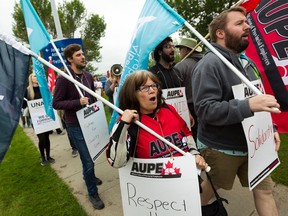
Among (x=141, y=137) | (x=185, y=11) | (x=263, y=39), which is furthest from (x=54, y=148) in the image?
(x=185, y=11)

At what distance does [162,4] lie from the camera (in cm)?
200

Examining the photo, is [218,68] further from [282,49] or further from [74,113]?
[74,113]

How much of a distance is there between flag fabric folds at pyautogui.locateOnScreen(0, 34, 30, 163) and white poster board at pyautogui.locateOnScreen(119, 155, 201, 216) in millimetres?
845

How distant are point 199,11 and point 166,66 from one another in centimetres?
1783

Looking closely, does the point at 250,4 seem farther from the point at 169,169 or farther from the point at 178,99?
the point at 169,169

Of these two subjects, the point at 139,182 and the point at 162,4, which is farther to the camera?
the point at 162,4

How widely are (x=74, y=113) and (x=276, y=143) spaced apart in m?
2.20

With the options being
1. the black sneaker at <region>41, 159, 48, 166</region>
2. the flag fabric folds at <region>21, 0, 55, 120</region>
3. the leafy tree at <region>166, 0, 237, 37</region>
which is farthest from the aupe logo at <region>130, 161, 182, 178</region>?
the leafy tree at <region>166, 0, 237, 37</region>

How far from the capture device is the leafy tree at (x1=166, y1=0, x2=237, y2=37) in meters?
18.3

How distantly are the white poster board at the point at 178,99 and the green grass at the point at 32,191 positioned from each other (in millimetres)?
1761

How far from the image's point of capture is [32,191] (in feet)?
12.5

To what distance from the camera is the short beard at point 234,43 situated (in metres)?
1.88

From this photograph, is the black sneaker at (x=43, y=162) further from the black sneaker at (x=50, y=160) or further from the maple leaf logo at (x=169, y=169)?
the maple leaf logo at (x=169, y=169)

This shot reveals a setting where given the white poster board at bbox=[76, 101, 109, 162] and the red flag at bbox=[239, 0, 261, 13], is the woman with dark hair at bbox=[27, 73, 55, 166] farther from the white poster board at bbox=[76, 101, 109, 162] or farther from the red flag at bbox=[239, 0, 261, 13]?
the red flag at bbox=[239, 0, 261, 13]
